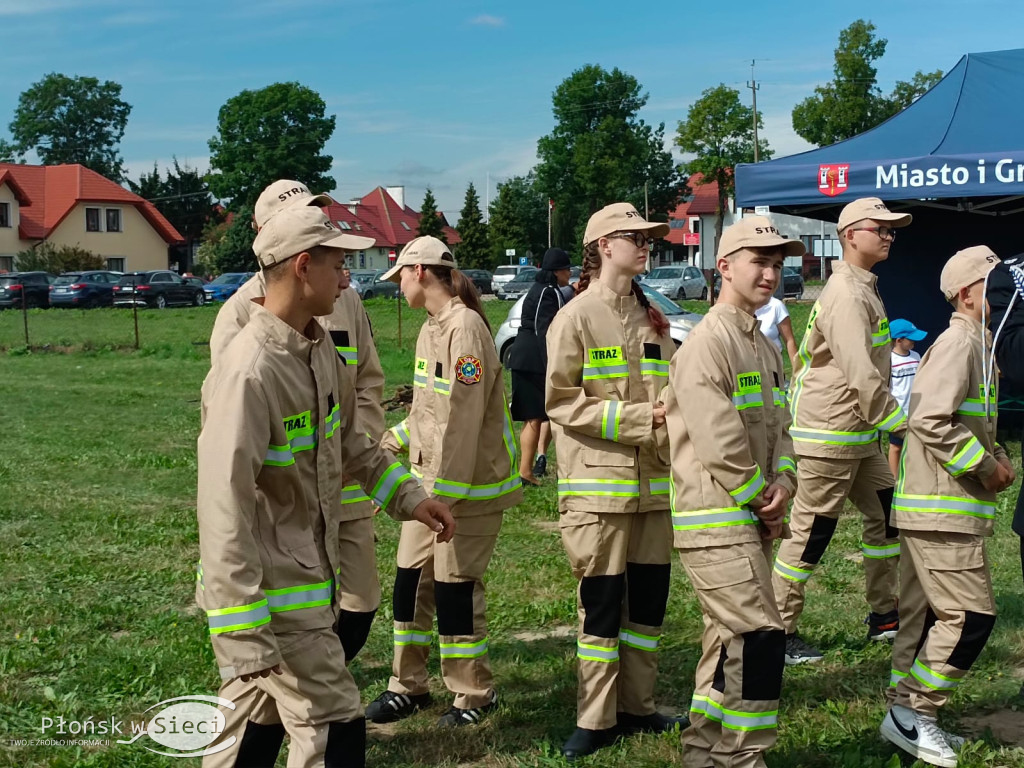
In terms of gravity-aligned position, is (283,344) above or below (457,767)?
above

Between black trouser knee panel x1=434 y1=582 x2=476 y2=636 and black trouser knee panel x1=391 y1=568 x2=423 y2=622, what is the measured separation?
0.24 meters

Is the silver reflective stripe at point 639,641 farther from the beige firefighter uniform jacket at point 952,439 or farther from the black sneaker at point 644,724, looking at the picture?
the beige firefighter uniform jacket at point 952,439

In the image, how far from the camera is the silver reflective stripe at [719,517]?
388 cm

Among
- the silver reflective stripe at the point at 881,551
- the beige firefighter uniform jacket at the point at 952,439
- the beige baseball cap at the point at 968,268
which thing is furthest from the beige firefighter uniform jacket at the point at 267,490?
the silver reflective stripe at the point at 881,551

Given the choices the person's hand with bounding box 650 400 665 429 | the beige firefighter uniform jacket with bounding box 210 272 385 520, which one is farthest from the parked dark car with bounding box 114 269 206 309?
the person's hand with bounding box 650 400 665 429

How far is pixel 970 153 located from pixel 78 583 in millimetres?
8294

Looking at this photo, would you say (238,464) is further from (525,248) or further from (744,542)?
(525,248)

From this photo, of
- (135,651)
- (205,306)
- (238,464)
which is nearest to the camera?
(238,464)

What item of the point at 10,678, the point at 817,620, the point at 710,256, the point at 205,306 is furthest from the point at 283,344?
the point at 710,256

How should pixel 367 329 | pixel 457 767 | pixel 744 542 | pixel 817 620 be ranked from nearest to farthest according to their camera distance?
1. pixel 744 542
2. pixel 457 767
3. pixel 367 329
4. pixel 817 620

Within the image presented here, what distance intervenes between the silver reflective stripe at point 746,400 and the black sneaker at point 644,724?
1540 mm

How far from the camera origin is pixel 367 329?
5.08 metres

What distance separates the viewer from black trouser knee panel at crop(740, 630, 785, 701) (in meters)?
3.82

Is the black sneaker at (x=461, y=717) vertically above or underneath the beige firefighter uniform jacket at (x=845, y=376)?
underneath
